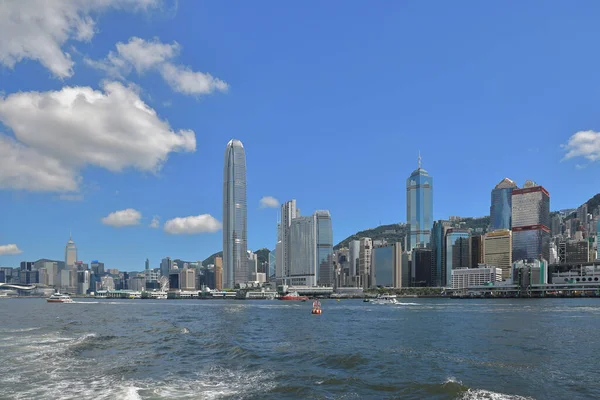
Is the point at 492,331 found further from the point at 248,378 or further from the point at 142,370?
the point at 142,370

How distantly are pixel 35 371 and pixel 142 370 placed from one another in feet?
24.1

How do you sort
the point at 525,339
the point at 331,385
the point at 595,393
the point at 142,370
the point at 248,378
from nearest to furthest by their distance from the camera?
the point at 595,393, the point at 331,385, the point at 248,378, the point at 142,370, the point at 525,339

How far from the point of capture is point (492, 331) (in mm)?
62938

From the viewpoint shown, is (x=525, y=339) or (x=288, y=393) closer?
(x=288, y=393)

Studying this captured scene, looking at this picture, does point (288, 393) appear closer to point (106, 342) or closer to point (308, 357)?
point (308, 357)

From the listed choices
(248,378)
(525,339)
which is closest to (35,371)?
(248,378)

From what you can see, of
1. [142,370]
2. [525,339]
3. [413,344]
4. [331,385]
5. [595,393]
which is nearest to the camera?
[595,393]

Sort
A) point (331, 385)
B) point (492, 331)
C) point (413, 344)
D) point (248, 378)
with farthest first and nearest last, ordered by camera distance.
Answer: point (492, 331) → point (413, 344) → point (248, 378) → point (331, 385)

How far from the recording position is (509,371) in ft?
111

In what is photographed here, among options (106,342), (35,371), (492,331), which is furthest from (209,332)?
(492,331)

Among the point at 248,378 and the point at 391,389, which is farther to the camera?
the point at 248,378

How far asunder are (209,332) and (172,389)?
123ft

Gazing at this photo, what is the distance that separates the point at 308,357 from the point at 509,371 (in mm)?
15847

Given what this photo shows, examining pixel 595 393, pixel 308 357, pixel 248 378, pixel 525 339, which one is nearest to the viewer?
pixel 595 393
